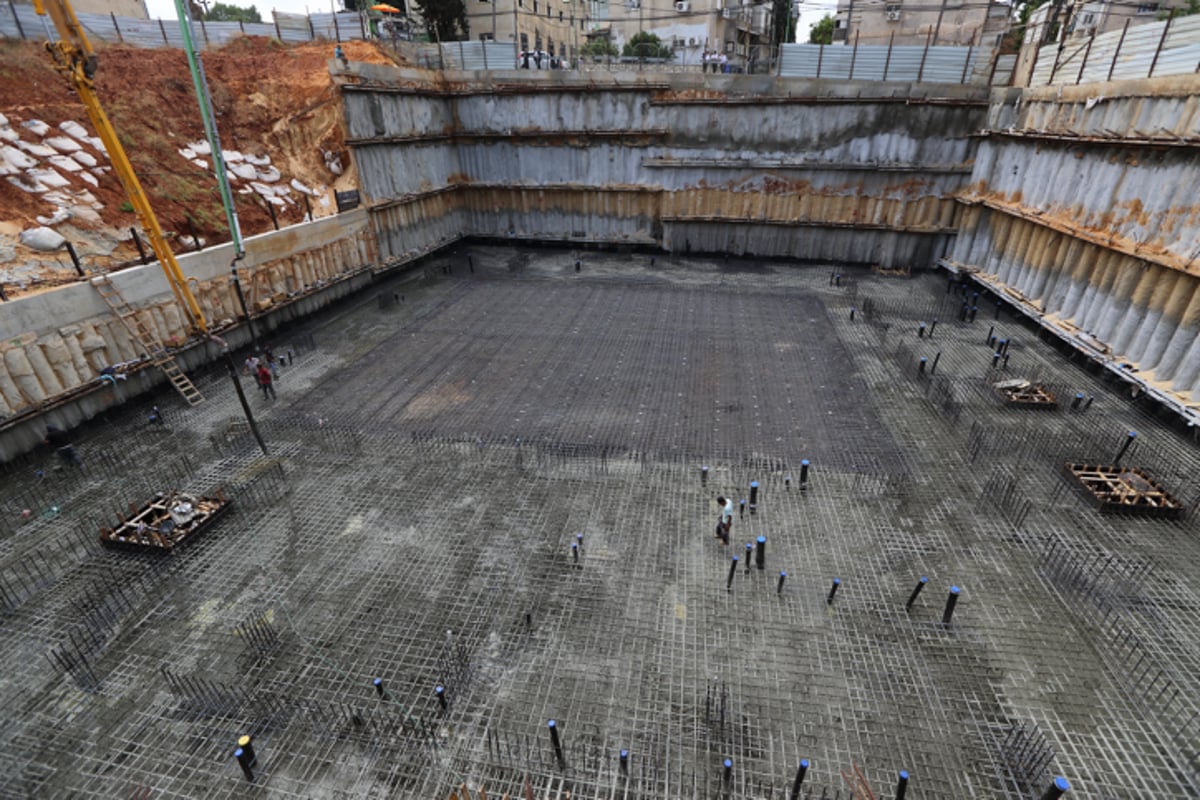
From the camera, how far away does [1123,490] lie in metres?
13.0

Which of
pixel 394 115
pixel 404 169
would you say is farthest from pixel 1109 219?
pixel 394 115

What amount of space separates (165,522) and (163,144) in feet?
61.7

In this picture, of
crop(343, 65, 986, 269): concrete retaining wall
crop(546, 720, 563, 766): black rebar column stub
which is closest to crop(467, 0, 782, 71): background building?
crop(343, 65, 986, 269): concrete retaining wall

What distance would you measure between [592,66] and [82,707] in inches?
1389

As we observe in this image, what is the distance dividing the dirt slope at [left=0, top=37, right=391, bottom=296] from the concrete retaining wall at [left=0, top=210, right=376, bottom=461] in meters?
1.46

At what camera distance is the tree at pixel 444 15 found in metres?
40.7

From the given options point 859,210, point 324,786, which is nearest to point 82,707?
point 324,786

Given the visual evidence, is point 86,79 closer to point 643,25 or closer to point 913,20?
point 913,20

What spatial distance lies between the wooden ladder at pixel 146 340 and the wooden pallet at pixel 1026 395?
980 inches

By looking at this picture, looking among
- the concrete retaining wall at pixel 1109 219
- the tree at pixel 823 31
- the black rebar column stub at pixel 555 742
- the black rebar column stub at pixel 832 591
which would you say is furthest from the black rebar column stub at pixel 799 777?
the tree at pixel 823 31

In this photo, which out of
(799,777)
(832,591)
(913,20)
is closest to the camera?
(799,777)

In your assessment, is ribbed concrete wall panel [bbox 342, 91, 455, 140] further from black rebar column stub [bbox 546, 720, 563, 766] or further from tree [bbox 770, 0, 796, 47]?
tree [bbox 770, 0, 796, 47]

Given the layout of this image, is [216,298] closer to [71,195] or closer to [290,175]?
[71,195]

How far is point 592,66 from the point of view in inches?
1310
